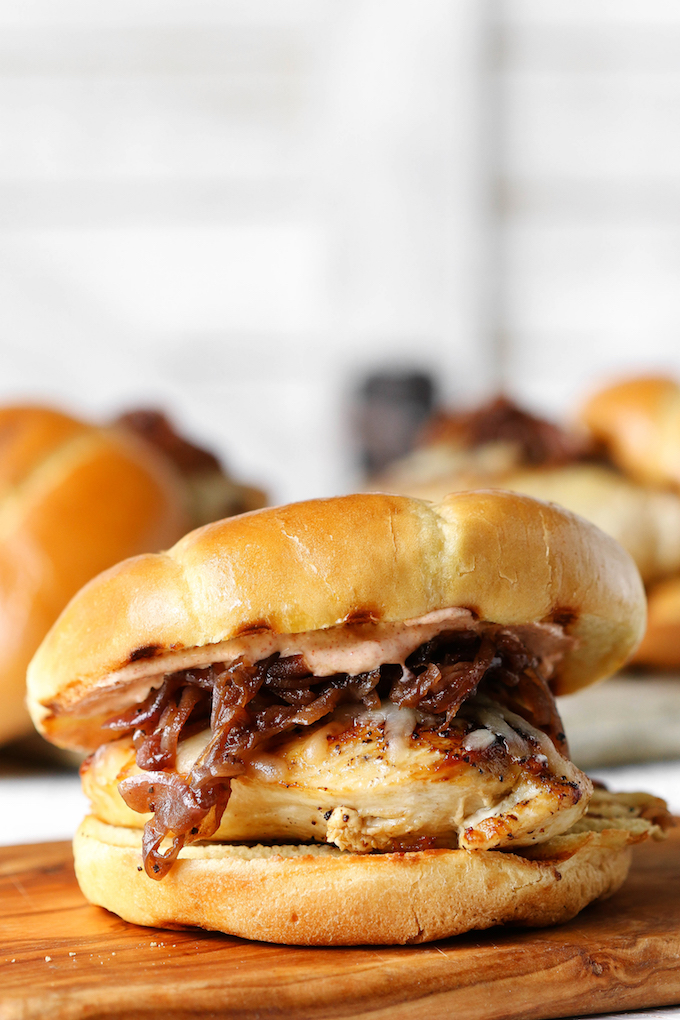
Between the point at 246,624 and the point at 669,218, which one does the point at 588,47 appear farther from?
the point at 246,624

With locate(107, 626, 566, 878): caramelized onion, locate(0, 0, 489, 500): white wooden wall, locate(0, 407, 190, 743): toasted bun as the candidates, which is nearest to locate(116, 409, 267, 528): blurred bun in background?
locate(0, 407, 190, 743): toasted bun

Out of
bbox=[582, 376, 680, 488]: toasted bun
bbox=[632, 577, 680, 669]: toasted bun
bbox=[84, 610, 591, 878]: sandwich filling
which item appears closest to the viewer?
bbox=[84, 610, 591, 878]: sandwich filling

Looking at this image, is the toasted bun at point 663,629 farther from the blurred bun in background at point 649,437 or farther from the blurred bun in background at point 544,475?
the blurred bun in background at point 544,475

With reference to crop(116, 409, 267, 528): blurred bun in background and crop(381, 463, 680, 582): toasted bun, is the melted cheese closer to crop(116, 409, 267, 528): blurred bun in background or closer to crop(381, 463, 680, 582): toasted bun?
crop(116, 409, 267, 528): blurred bun in background

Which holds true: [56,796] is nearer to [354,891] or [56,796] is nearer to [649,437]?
[354,891]

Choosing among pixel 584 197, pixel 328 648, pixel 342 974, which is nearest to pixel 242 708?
pixel 328 648
